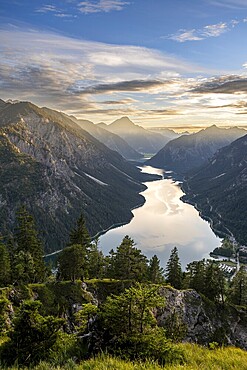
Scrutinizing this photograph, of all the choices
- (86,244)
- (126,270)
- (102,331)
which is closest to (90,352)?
(102,331)

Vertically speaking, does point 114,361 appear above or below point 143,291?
below

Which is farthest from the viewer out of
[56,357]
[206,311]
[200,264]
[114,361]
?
[200,264]

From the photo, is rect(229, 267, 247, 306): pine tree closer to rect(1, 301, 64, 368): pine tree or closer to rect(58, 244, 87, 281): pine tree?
rect(58, 244, 87, 281): pine tree

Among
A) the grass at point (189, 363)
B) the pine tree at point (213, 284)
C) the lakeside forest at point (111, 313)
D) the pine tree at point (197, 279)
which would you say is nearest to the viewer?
the grass at point (189, 363)

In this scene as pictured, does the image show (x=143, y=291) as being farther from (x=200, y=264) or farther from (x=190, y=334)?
(x=200, y=264)

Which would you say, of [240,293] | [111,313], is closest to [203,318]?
[240,293]

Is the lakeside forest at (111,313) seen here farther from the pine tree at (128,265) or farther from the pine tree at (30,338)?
the pine tree at (128,265)

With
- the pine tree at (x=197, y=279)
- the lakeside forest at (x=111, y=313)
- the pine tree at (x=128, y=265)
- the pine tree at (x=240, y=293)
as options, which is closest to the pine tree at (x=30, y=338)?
the lakeside forest at (x=111, y=313)
